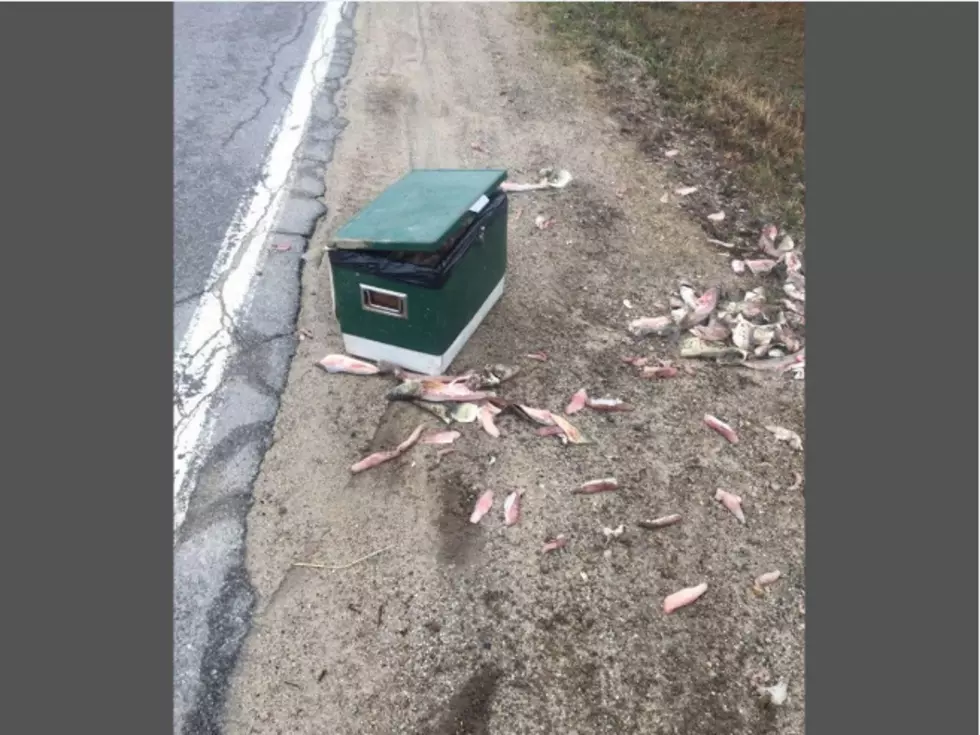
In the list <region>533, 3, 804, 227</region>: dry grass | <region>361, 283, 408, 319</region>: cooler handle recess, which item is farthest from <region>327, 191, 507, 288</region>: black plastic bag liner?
<region>533, 3, 804, 227</region>: dry grass

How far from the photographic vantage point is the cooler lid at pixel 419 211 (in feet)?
13.0

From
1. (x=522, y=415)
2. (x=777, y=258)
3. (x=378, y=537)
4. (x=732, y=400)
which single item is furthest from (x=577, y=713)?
(x=777, y=258)

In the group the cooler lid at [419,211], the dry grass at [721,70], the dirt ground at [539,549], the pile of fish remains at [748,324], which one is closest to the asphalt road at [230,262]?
the dirt ground at [539,549]

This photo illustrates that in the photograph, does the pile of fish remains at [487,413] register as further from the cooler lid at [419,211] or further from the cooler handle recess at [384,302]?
the cooler lid at [419,211]

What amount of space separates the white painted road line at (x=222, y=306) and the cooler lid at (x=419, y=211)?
1.11 metres

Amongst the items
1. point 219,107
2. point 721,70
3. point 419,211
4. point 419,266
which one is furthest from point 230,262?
point 721,70

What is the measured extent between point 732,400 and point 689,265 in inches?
61.5

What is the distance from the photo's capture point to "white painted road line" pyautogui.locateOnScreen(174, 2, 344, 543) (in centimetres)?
400

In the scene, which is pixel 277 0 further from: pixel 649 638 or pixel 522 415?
pixel 649 638

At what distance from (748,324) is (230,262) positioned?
3517 mm

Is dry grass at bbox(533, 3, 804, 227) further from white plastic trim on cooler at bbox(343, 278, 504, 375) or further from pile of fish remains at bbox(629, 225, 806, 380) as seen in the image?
white plastic trim on cooler at bbox(343, 278, 504, 375)

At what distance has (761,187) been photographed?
6.88 m

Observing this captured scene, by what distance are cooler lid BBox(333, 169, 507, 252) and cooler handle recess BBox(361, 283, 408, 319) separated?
0.28 metres

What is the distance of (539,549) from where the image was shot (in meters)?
3.59
